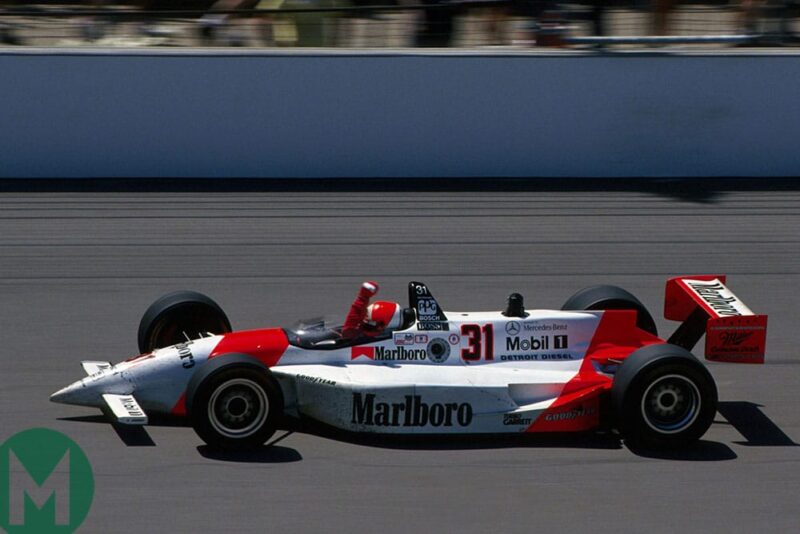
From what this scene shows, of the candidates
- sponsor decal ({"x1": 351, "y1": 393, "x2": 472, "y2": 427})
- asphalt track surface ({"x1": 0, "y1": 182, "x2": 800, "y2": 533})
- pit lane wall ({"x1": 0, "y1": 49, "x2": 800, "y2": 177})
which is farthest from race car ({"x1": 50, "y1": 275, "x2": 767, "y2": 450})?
pit lane wall ({"x1": 0, "y1": 49, "x2": 800, "y2": 177})

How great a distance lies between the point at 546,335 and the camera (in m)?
6.83

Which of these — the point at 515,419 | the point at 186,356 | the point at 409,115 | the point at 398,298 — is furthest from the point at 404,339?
the point at 409,115

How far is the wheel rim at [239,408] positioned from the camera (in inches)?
243

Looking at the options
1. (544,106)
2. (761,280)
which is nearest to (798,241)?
(761,280)

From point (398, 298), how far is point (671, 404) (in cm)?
357

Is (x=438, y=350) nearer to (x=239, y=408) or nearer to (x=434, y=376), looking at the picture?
(x=434, y=376)

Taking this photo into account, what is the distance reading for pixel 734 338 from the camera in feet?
22.2

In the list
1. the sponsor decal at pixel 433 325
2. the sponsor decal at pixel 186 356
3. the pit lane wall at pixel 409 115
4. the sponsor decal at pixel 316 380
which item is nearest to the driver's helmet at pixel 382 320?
the sponsor decal at pixel 433 325

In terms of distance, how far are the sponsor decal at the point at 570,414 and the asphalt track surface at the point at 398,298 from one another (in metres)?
0.14

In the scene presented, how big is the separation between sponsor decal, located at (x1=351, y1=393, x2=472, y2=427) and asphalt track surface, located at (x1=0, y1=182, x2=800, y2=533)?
0.13m

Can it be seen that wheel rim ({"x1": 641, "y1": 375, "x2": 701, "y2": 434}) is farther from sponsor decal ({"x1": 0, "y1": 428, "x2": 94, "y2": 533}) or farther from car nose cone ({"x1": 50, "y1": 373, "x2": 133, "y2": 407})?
sponsor decal ({"x1": 0, "y1": 428, "x2": 94, "y2": 533})

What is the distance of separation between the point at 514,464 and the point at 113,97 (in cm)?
856

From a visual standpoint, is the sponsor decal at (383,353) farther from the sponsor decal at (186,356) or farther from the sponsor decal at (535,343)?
the sponsor decal at (186,356)

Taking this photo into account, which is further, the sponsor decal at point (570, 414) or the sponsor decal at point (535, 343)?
the sponsor decal at point (535, 343)
